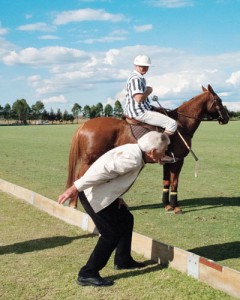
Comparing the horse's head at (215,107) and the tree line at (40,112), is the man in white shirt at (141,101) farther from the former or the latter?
the tree line at (40,112)

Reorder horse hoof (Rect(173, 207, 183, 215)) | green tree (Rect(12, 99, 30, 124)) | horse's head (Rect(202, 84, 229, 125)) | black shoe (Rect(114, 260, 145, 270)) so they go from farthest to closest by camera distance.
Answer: green tree (Rect(12, 99, 30, 124)), horse's head (Rect(202, 84, 229, 125)), horse hoof (Rect(173, 207, 183, 215)), black shoe (Rect(114, 260, 145, 270))

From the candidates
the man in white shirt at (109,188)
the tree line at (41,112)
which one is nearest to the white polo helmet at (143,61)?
the man in white shirt at (109,188)

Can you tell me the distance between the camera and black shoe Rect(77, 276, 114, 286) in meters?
4.98

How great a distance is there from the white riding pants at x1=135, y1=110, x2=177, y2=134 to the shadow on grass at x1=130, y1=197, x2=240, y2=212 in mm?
1833

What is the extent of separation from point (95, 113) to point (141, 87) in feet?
444

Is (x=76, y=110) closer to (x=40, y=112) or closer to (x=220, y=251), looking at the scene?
(x=40, y=112)

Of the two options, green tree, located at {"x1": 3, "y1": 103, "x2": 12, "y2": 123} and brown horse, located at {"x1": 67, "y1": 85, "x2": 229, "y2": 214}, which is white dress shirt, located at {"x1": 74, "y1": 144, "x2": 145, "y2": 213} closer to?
brown horse, located at {"x1": 67, "y1": 85, "x2": 229, "y2": 214}

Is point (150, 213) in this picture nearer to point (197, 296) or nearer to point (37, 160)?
point (197, 296)

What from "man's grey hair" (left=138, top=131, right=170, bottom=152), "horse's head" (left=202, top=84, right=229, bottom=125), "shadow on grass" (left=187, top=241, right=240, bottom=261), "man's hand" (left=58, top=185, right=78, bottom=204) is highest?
"horse's head" (left=202, top=84, right=229, bottom=125)

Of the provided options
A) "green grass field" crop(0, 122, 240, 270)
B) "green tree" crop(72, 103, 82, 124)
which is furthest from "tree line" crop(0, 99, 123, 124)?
"green grass field" crop(0, 122, 240, 270)

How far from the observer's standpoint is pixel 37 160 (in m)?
18.5

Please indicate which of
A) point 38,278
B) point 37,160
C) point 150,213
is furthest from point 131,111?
point 37,160

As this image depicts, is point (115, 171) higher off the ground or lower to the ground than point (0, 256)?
higher

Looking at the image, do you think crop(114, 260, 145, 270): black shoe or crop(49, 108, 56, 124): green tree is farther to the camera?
crop(49, 108, 56, 124): green tree
